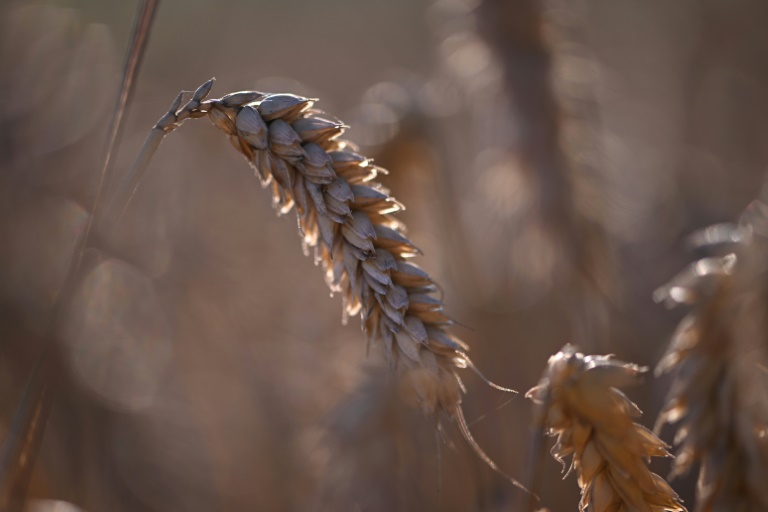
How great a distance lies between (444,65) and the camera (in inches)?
109

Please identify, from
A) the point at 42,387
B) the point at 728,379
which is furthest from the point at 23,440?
the point at 728,379

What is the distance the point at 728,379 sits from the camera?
4.15 ft

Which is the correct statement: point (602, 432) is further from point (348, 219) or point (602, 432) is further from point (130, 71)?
point (130, 71)

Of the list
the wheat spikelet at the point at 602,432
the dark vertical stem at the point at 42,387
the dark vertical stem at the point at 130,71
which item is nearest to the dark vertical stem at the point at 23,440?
the dark vertical stem at the point at 42,387

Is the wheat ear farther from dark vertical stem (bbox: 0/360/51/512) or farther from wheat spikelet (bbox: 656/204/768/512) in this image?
wheat spikelet (bbox: 656/204/768/512)

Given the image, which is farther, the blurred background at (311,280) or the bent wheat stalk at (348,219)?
the blurred background at (311,280)

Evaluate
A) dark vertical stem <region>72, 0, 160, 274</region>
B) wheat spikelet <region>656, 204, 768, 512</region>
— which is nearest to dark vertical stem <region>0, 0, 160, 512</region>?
dark vertical stem <region>72, 0, 160, 274</region>

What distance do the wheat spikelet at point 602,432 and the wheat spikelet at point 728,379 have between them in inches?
7.2

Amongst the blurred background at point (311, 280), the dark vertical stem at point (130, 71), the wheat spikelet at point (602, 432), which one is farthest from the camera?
the blurred background at point (311, 280)

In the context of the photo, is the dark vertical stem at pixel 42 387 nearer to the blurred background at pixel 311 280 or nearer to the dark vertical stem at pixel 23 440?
the dark vertical stem at pixel 23 440

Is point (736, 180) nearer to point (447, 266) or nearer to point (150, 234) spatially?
point (447, 266)

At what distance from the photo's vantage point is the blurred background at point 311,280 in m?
2.18

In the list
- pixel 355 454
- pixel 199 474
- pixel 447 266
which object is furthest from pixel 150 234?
pixel 355 454

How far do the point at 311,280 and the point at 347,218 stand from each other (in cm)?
240
